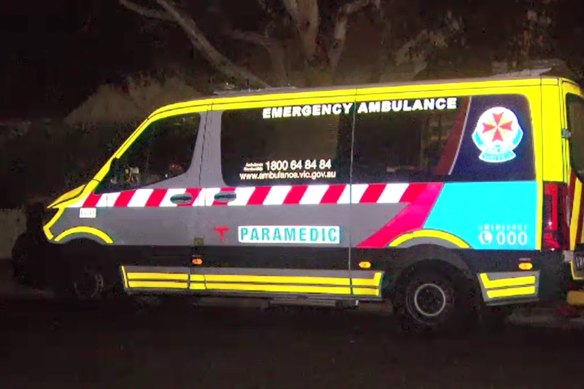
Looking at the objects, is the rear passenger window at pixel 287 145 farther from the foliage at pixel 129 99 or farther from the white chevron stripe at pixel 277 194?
the foliage at pixel 129 99

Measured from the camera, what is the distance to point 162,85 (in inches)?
665

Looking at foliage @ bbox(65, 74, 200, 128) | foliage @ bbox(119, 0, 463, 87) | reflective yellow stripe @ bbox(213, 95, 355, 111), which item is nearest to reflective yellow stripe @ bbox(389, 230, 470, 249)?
reflective yellow stripe @ bbox(213, 95, 355, 111)

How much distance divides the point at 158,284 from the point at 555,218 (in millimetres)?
4127

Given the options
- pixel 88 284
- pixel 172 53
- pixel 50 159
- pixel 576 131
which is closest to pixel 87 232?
pixel 88 284

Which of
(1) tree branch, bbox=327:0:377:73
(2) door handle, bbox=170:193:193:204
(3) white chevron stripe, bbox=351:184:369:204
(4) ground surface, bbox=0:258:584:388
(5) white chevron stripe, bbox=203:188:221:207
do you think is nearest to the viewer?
(4) ground surface, bbox=0:258:584:388

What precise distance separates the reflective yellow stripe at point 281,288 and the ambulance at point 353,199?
1cm

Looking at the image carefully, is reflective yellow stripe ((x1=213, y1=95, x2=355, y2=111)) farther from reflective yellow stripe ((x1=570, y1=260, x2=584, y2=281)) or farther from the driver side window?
reflective yellow stripe ((x1=570, y1=260, x2=584, y2=281))

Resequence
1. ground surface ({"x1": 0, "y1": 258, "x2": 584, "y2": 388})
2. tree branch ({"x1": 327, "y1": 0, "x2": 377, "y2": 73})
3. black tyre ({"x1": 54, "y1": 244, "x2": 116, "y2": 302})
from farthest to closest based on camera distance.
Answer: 1. tree branch ({"x1": 327, "y1": 0, "x2": 377, "y2": 73})
2. black tyre ({"x1": 54, "y1": 244, "x2": 116, "y2": 302})
3. ground surface ({"x1": 0, "y1": 258, "x2": 584, "y2": 388})

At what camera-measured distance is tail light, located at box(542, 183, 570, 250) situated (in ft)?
24.2

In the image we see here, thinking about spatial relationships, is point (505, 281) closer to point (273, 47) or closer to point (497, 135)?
point (497, 135)

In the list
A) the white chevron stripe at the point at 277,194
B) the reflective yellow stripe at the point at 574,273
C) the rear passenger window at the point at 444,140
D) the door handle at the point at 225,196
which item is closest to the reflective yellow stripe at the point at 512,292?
the reflective yellow stripe at the point at 574,273

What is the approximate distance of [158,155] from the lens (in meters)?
9.02

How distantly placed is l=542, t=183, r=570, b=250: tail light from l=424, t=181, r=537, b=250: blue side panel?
0.09m

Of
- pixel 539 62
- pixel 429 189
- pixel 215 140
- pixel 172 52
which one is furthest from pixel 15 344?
pixel 539 62
